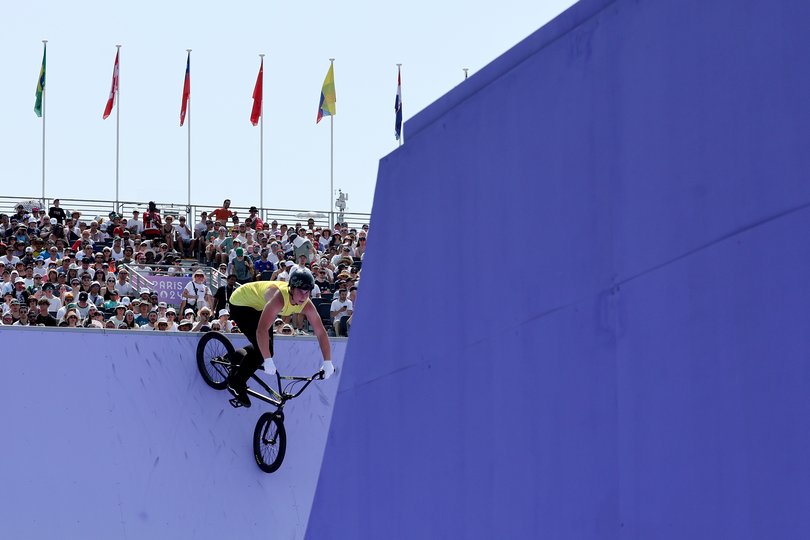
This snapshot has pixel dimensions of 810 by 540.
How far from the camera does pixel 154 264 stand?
1978 centimetres

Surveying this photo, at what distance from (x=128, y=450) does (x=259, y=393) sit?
1.32 meters

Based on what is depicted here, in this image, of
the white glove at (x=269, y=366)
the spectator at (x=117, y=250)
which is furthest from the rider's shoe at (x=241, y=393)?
the spectator at (x=117, y=250)

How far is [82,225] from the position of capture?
67.1 feet

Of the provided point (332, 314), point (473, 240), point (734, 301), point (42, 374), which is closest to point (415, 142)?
point (473, 240)

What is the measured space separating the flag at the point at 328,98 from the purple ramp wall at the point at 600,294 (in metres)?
26.3

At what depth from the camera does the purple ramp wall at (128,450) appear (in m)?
9.79

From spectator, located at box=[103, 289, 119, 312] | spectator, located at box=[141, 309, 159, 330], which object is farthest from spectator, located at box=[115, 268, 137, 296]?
spectator, located at box=[141, 309, 159, 330]

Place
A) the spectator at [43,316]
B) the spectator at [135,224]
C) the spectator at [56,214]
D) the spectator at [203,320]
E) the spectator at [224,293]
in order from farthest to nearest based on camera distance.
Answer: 1. the spectator at [135,224]
2. the spectator at [56,214]
3. the spectator at [224,293]
4. the spectator at [43,316]
5. the spectator at [203,320]

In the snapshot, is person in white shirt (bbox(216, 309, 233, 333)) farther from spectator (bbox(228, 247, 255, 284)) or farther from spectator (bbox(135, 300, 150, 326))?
spectator (bbox(228, 247, 255, 284))

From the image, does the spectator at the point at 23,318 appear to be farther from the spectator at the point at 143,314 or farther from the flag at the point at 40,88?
the flag at the point at 40,88

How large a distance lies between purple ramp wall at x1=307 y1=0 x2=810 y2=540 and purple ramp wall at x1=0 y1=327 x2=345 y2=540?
4855 mm

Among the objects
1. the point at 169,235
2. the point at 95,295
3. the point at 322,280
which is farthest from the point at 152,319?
the point at 169,235

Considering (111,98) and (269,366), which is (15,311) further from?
(111,98)

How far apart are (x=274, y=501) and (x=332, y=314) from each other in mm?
5864
